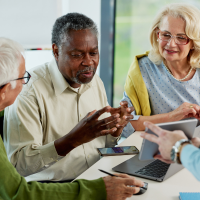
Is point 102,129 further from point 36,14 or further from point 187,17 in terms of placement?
point 36,14

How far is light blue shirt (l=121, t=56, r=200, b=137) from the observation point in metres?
2.08

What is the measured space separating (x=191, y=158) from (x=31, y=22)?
8.27 feet

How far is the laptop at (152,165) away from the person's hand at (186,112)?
57cm

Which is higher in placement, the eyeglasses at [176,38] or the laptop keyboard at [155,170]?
the eyeglasses at [176,38]

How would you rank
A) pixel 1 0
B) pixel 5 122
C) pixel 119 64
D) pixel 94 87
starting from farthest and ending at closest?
pixel 119 64 → pixel 1 0 → pixel 94 87 → pixel 5 122

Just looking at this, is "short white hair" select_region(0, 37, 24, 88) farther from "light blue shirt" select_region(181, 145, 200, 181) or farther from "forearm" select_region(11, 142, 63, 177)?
"light blue shirt" select_region(181, 145, 200, 181)

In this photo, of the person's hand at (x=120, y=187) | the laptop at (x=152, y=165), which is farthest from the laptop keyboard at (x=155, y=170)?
the person's hand at (x=120, y=187)

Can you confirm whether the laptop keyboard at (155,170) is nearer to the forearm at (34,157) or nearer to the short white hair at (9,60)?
the forearm at (34,157)

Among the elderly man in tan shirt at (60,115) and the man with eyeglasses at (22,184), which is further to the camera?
the elderly man in tan shirt at (60,115)

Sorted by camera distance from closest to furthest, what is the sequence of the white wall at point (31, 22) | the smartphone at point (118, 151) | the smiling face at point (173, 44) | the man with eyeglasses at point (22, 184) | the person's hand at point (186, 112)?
Answer: the man with eyeglasses at point (22, 184), the smartphone at point (118, 151), the person's hand at point (186, 112), the smiling face at point (173, 44), the white wall at point (31, 22)

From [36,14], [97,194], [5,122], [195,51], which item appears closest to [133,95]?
[195,51]

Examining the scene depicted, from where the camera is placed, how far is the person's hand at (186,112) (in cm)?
182

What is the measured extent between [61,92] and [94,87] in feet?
0.99

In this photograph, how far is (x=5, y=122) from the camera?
4.80ft
